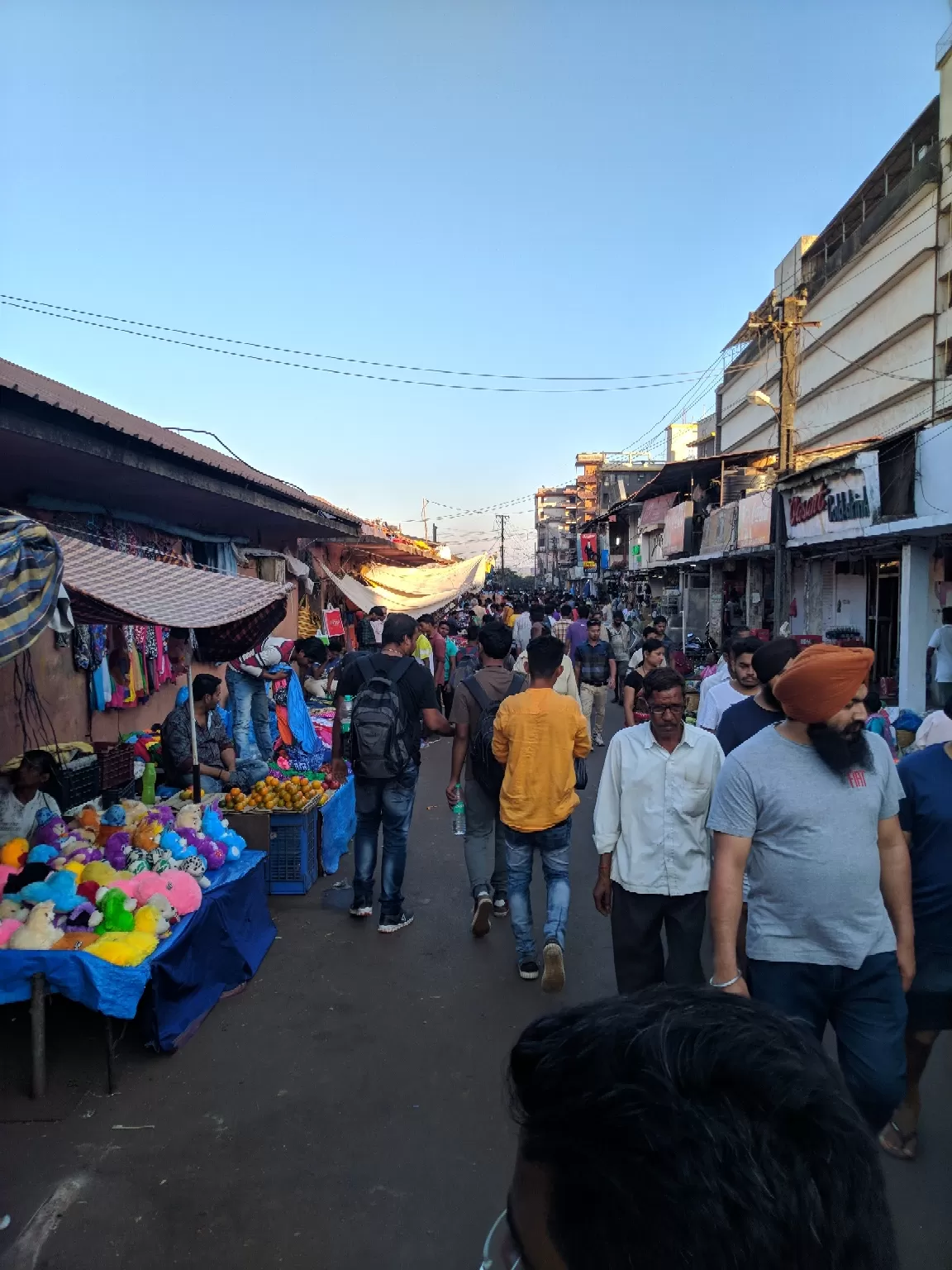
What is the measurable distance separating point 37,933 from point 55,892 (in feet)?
1.13

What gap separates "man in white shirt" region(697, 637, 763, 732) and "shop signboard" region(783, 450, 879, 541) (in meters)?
7.32

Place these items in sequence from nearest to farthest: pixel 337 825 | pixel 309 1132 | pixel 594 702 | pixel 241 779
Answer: pixel 309 1132, pixel 241 779, pixel 337 825, pixel 594 702

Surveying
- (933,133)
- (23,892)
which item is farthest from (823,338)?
(23,892)

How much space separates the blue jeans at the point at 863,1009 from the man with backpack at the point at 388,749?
2.73 metres

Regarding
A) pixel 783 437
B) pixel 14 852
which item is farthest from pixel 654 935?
pixel 783 437

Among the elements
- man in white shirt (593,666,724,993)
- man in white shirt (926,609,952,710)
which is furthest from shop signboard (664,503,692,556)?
man in white shirt (593,666,724,993)

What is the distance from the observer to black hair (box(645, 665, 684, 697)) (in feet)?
11.1

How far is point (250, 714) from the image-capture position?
7602 millimetres

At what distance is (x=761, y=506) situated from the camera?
15.2 m

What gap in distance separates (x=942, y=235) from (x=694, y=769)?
68.6ft

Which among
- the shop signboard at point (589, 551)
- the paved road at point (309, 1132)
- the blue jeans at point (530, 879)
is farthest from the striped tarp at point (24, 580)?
the shop signboard at point (589, 551)

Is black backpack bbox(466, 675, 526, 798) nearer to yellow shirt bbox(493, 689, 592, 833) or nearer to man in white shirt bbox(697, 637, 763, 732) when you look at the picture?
yellow shirt bbox(493, 689, 592, 833)

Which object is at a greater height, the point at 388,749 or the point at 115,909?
the point at 388,749

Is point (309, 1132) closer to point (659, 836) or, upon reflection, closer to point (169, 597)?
point (659, 836)
